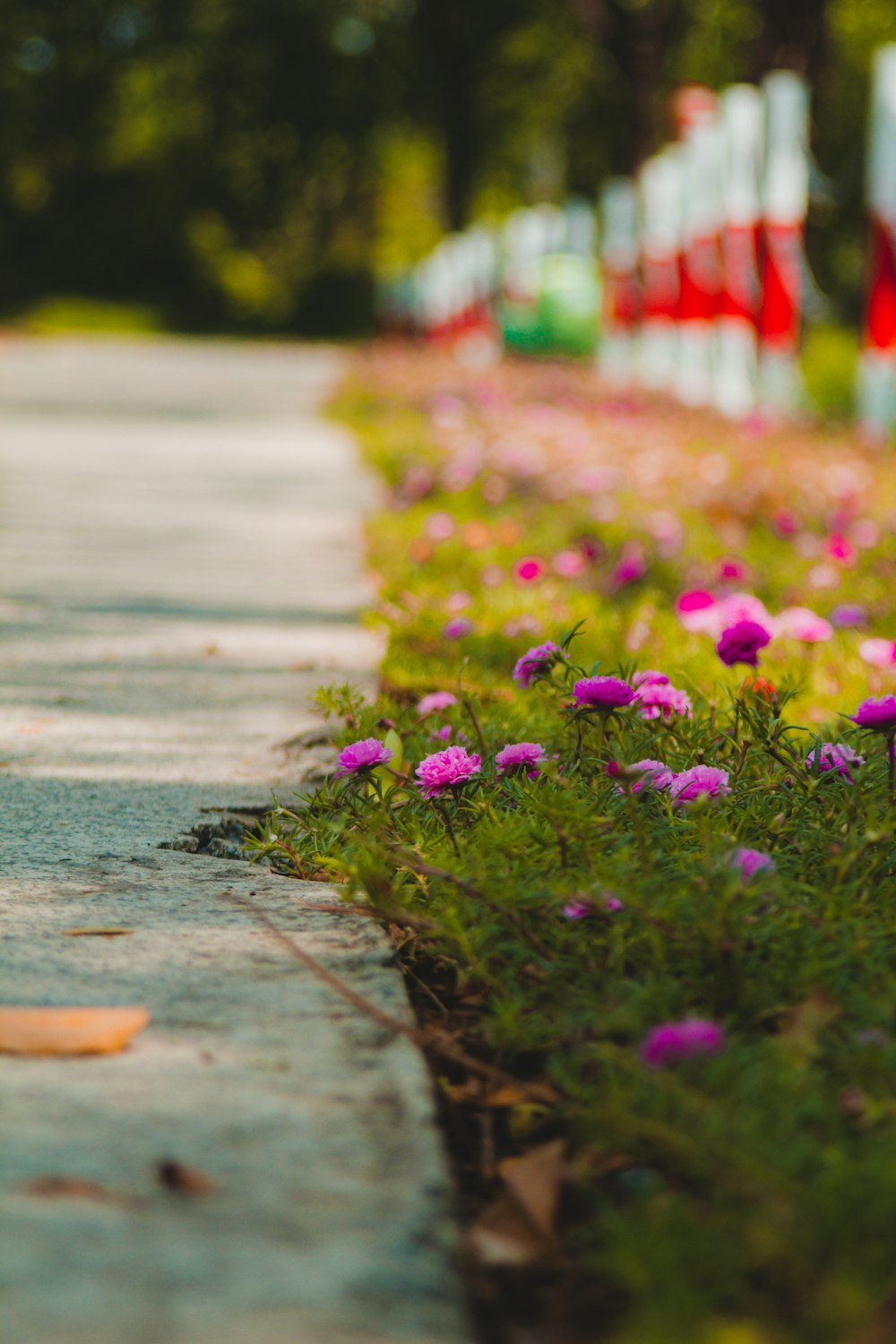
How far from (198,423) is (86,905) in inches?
332

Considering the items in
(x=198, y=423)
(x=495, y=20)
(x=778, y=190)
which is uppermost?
(x=495, y=20)

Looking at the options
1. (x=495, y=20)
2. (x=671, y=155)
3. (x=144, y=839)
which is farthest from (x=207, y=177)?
(x=144, y=839)

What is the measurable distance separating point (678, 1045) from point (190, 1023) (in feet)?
1.57

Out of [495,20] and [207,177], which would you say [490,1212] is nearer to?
[495,20]

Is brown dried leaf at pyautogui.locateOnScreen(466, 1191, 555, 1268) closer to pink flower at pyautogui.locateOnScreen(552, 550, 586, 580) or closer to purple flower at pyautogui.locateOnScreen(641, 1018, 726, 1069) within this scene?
purple flower at pyautogui.locateOnScreen(641, 1018, 726, 1069)

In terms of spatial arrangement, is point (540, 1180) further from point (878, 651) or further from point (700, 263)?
point (700, 263)

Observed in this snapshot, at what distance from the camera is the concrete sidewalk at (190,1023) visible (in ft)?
3.82

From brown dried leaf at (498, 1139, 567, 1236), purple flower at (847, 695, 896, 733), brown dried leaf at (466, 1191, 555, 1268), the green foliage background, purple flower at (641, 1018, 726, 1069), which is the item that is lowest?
brown dried leaf at (466, 1191, 555, 1268)

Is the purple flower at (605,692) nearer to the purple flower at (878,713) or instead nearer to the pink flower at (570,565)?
the purple flower at (878,713)

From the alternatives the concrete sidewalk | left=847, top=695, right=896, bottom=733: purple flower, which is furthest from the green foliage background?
left=847, top=695, right=896, bottom=733: purple flower

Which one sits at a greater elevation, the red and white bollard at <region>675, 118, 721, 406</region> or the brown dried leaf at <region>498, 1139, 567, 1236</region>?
the red and white bollard at <region>675, 118, 721, 406</region>

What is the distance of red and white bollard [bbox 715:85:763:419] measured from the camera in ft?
31.6

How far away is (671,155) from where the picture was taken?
1283 centimetres

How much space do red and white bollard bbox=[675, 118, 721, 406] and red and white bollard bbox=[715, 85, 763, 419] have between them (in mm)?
399
